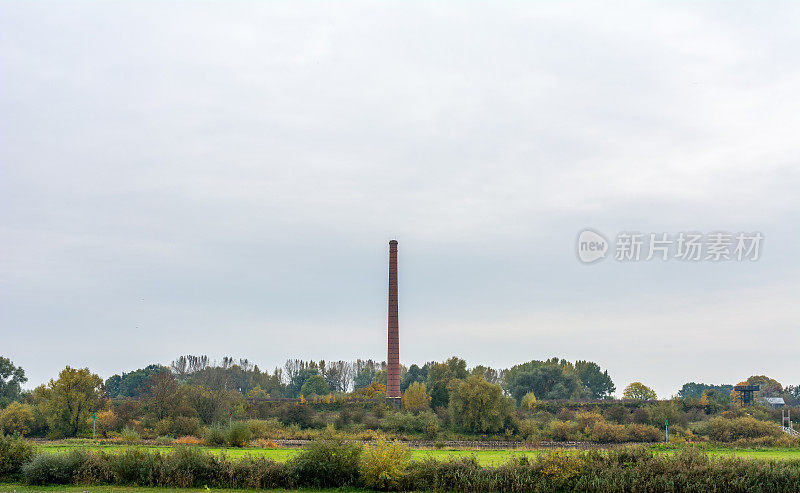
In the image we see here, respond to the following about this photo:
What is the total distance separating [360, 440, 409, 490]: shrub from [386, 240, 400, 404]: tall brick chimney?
54880mm

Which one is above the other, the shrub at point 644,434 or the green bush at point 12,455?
the green bush at point 12,455

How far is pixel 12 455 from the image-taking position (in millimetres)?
32469

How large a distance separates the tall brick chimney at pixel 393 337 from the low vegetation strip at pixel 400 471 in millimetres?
52856

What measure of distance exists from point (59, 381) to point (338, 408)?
3492 cm

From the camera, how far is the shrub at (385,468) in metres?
29.8

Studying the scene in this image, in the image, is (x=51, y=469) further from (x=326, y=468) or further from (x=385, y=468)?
(x=385, y=468)

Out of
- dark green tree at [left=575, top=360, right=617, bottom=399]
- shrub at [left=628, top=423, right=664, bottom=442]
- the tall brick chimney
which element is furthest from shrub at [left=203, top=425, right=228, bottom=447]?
dark green tree at [left=575, top=360, right=617, bottom=399]

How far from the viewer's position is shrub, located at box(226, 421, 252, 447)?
48000 millimetres

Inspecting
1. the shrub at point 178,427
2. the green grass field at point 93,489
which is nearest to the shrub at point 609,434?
the shrub at point 178,427

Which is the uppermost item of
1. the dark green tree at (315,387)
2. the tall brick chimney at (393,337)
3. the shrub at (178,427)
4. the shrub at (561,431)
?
the tall brick chimney at (393,337)

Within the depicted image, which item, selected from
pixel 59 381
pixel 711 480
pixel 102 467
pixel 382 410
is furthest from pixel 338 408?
pixel 711 480

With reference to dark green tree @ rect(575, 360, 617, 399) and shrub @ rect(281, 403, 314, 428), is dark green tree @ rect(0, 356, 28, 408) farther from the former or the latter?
dark green tree @ rect(575, 360, 617, 399)

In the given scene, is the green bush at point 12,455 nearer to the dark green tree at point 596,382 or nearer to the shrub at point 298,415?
the shrub at point 298,415

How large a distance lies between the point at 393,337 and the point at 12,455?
5568cm
